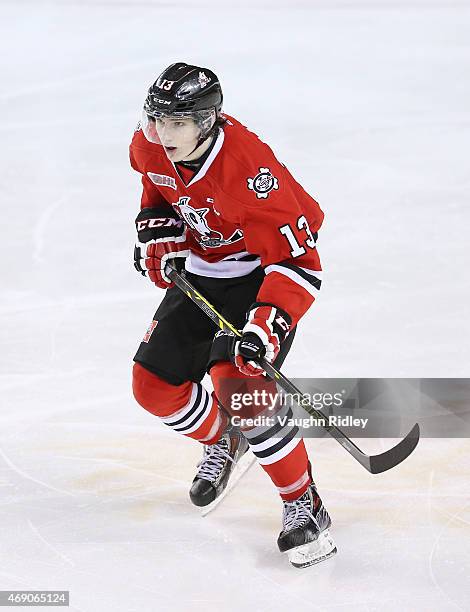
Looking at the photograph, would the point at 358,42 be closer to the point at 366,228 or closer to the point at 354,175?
the point at 354,175

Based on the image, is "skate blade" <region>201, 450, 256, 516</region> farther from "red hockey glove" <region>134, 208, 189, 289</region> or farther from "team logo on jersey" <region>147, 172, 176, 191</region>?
"team logo on jersey" <region>147, 172, 176, 191</region>

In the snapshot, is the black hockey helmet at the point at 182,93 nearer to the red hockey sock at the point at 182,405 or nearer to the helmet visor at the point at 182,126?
the helmet visor at the point at 182,126

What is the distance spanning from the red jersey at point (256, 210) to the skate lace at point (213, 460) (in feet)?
1.83

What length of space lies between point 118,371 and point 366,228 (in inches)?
53.7

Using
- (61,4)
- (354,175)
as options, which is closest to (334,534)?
(354,175)

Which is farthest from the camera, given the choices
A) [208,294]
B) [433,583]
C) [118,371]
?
[118,371]

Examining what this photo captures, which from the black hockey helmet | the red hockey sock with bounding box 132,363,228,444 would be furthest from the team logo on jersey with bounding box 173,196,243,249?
the red hockey sock with bounding box 132,363,228,444

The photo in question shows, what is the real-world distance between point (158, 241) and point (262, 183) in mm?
440

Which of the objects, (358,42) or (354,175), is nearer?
(354,175)

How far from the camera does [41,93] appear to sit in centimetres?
574

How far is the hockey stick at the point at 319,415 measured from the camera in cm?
245

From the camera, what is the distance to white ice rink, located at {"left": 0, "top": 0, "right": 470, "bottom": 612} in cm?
239

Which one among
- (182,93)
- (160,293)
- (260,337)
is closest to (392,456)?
(260,337)

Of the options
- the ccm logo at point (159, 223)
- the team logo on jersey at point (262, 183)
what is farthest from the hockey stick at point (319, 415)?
the team logo on jersey at point (262, 183)
